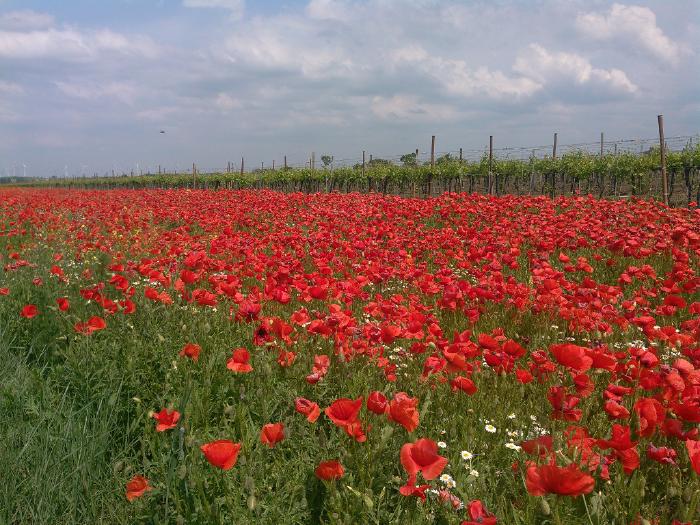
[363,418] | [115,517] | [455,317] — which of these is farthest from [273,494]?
[455,317]

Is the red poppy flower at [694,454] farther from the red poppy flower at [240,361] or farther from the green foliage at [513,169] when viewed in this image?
the green foliage at [513,169]

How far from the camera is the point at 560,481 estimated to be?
1551 millimetres

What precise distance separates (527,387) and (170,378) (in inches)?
84.7

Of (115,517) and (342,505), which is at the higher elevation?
(342,505)

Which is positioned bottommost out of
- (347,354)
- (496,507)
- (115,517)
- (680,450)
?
(115,517)

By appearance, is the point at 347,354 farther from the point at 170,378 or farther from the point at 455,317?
the point at 455,317

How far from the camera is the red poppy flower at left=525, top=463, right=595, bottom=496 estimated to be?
153 centimetres

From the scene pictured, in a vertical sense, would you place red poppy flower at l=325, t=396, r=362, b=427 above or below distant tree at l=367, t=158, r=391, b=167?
below

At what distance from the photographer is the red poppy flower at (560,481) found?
153 cm

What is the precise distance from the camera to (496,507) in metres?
2.20

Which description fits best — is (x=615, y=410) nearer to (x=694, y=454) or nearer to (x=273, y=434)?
(x=694, y=454)

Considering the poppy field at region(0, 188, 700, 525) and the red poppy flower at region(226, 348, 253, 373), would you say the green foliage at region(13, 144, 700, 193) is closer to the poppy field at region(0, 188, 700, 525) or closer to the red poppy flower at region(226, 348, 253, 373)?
the poppy field at region(0, 188, 700, 525)

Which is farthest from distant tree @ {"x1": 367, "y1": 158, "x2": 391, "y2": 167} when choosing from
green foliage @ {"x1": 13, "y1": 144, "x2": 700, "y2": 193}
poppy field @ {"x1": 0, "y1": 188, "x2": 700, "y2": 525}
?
poppy field @ {"x1": 0, "y1": 188, "x2": 700, "y2": 525}

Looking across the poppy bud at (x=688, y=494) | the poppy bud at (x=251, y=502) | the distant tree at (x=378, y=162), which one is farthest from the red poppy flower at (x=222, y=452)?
the distant tree at (x=378, y=162)
